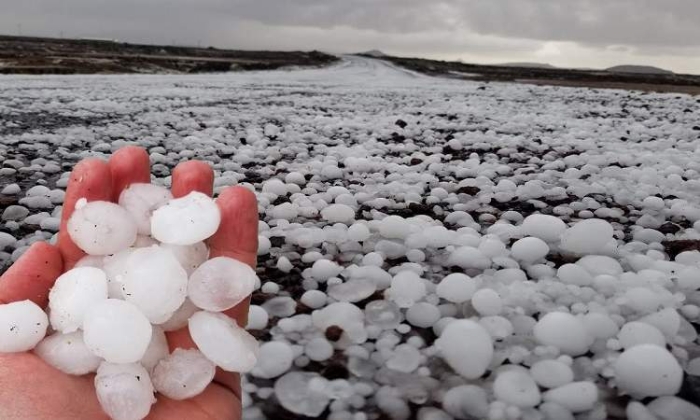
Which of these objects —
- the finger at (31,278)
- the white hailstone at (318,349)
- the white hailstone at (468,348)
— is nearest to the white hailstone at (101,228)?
the finger at (31,278)

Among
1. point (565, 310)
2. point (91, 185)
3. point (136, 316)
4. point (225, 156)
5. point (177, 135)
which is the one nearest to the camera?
point (136, 316)

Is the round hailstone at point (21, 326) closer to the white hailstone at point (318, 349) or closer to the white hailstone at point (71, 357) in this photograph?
the white hailstone at point (71, 357)

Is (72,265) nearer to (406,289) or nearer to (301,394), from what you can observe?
(301,394)

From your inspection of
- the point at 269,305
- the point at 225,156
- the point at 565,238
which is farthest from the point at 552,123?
the point at 269,305

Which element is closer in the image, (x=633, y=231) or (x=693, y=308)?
A: (x=693, y=308)

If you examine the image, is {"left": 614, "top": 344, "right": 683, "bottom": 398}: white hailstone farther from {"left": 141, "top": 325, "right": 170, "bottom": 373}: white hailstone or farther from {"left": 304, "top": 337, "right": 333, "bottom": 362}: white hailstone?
{"left": 141, "top": 325, "right": 170, "bottom": 373}: white hailstone

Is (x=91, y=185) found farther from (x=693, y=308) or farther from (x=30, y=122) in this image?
(x=30, y=122)

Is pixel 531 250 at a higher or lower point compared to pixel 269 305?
higher

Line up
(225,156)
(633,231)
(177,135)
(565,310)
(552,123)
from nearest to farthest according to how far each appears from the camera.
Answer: (565,310), (633,231), (225,156), (177,135), (552,123)
